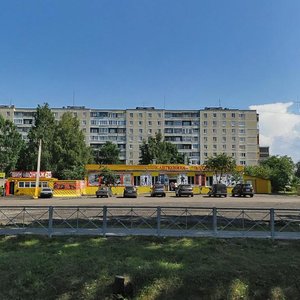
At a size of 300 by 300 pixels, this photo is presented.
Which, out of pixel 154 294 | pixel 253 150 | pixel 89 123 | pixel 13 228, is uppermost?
pixel 89 123

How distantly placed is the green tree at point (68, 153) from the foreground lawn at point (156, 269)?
58.4m

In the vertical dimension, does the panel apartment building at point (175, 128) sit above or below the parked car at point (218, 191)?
above

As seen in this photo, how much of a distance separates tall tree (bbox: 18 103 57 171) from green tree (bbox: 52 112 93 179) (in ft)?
3.04

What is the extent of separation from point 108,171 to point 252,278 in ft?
177

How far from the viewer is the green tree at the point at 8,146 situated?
223 ft

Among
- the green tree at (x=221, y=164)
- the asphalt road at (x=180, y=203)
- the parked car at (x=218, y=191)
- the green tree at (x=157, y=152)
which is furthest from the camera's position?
the green tree at (x=157, y=152)

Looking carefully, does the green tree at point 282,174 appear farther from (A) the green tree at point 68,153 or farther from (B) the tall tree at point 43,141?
(B) the tall tree at point 43,141

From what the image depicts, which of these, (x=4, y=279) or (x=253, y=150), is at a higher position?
(x=253, y=150)

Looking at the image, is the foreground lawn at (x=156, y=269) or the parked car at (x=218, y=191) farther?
the parked car at (x=218, y=191)

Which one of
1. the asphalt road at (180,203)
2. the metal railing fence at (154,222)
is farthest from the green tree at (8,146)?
the metal railing fence at (154,222)

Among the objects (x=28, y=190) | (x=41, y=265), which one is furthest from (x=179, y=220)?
(x=28, y=190)

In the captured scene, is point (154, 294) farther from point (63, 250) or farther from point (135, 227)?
point (135, 227)

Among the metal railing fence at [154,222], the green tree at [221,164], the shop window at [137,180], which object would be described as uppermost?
the green tree at [221,164]

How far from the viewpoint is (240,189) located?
50844mm
